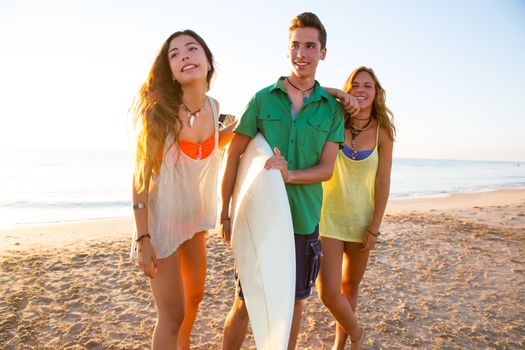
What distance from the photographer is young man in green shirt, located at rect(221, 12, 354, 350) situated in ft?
6.79

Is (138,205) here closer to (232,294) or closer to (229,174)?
(229,174)

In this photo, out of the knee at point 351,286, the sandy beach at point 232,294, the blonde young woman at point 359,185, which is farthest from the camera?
the sandy beach at point 232,294

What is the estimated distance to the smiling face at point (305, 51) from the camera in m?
2.05

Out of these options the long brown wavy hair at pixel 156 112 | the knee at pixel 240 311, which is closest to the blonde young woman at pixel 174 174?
the long brown wavy hair at pixel 156 112

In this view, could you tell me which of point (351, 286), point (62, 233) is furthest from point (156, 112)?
point (62, 233)

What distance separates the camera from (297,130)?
2.06 meters

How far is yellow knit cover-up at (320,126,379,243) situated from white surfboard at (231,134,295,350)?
53 centimetres

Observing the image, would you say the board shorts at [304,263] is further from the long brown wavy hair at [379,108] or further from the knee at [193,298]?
the long brown wavy hair at [379,108]

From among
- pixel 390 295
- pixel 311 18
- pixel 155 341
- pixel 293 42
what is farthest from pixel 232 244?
pixel 390 295

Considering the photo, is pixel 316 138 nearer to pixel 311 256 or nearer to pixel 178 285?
pixel 311 256

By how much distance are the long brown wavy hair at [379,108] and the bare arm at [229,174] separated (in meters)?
0.79

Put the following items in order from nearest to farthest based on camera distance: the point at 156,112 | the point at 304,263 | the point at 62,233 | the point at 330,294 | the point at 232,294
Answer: the point at 156,112 < the point at 304,263 < the point at 330,294 < the point at 232,294 < the point at 62,233

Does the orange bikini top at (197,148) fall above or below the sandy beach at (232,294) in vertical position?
above

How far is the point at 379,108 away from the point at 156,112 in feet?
4.95
